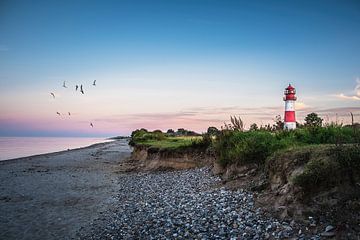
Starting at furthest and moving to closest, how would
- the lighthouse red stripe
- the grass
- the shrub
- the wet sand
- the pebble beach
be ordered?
1. the lighthouse red stripe
2. the grass
3. the shrub
4. the wet sand
5. the pebble beach

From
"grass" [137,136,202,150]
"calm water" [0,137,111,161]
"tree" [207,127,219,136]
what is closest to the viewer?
"tree" [207,127,219,136]

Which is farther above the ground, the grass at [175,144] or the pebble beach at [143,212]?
the grass at [175,144]

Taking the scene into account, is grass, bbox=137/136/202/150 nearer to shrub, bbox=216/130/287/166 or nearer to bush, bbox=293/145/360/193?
shrub, bbox=216/130/287/166

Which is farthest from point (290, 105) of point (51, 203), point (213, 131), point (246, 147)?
point (51, 203)

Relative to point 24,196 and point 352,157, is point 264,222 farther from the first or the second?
point 24,196

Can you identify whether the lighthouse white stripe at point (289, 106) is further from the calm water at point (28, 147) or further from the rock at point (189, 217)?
the calm water at point (28, 147)

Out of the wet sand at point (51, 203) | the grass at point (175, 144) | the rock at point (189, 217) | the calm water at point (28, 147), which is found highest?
the grass at point (175, 144)

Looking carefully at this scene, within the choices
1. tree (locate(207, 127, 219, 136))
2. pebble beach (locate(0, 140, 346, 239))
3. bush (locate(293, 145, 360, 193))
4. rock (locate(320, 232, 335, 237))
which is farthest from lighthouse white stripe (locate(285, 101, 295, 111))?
rock (locate(320, 232, 335, 237))

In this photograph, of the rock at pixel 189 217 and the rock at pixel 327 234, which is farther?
the rock at pixel 189 217

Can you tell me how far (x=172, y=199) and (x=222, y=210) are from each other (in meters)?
3.61

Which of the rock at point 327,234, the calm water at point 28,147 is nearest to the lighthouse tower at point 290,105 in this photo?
the rock at point 327,234

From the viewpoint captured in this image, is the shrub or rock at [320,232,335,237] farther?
the shrub

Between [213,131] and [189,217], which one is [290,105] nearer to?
[213,131]

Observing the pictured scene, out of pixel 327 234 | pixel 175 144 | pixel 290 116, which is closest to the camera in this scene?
pixel 327 234
